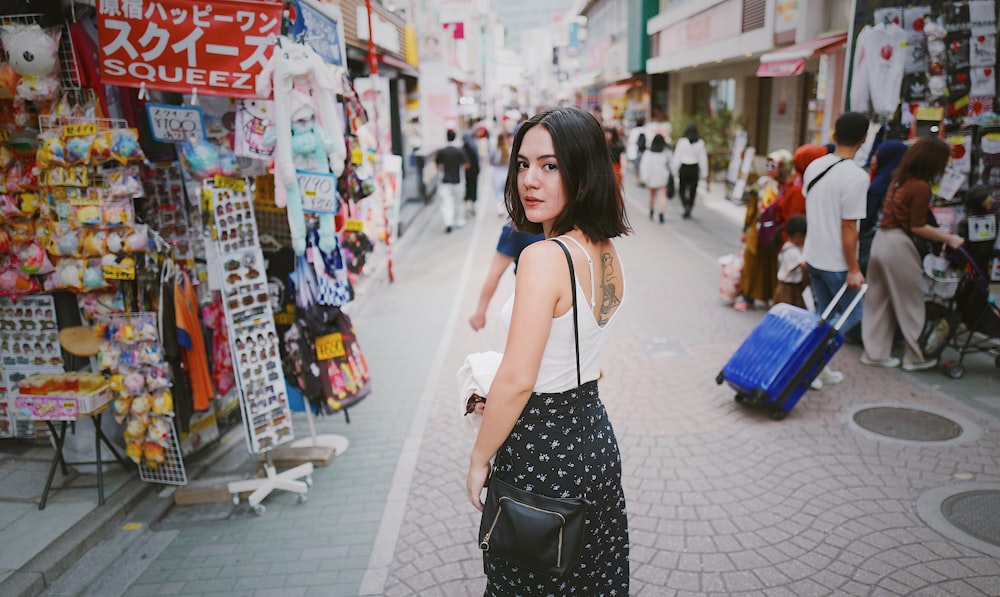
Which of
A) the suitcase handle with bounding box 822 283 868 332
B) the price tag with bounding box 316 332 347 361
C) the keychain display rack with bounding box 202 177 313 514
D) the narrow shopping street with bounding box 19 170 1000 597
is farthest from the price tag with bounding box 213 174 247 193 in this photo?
the suitcase handle with bounding box 822 283 868 332

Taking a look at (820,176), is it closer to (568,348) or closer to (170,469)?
(568,348)

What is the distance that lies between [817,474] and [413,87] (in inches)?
709

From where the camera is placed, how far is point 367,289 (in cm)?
938

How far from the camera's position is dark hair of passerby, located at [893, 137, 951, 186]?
5.22 meters

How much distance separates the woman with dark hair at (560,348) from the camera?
185 centimetres

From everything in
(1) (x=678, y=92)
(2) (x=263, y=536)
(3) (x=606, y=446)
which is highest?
(1) (x=678, y=92)

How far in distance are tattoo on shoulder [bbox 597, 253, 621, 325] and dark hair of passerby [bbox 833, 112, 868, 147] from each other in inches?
149

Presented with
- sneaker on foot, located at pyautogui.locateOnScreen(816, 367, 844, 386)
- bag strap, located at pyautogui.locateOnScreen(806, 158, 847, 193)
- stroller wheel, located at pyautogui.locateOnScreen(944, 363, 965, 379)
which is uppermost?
bag strap, located at pyautogui.locateOnScreen(806, 158, 847, 193)

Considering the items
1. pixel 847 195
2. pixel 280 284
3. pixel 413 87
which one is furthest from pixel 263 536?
pixel 413 87

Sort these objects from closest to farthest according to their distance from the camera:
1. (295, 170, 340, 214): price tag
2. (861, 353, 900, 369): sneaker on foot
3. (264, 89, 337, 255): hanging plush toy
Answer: (264, 89, 337, 255): hanging plush toy, (295, 170, 340, 214): price tag, (861, 353, 900, 369): sneaker on foot

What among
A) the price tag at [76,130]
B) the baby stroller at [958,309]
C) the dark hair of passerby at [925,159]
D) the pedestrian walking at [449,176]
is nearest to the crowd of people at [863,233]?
the dark hair of passerby at [925,159]

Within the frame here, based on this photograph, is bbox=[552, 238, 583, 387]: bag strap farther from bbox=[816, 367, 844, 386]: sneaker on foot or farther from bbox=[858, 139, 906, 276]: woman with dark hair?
bbox=[858, 139, 906, 276]: woman with dark hair

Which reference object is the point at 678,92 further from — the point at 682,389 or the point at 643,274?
the point at 682,389

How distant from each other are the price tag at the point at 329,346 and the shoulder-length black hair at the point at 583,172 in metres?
2.68
